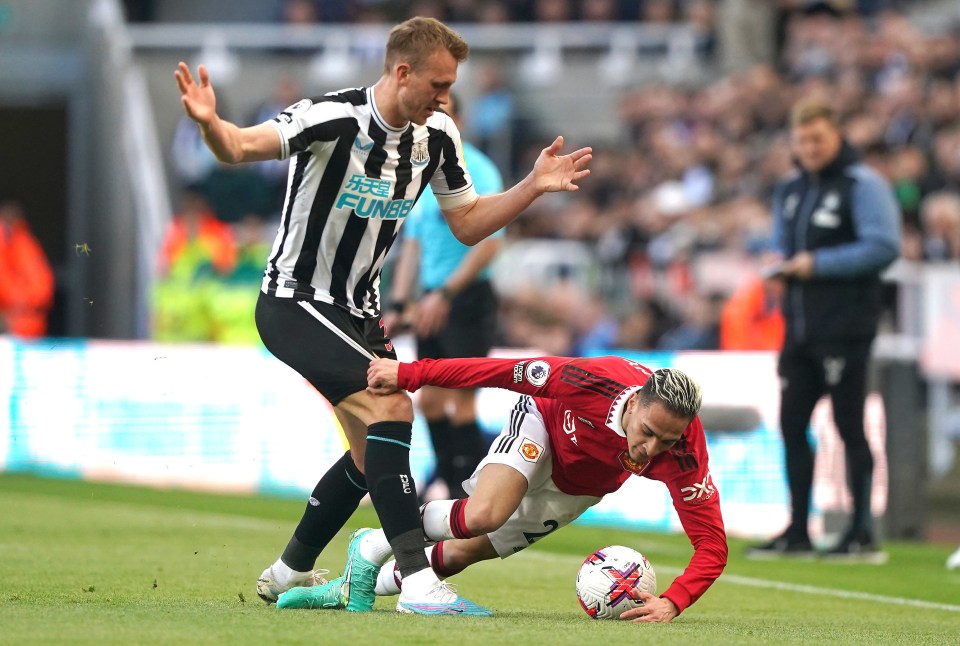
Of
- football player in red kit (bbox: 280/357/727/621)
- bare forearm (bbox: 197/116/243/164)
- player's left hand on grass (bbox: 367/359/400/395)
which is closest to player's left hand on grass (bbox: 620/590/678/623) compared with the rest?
football player in red kit (bbox: 280/357/727/621)

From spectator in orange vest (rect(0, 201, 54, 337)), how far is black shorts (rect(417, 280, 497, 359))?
10813 millimetres

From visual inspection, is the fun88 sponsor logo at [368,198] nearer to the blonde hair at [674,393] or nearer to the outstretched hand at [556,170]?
the outstretched hand at [556,170]

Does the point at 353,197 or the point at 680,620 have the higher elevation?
the point at 353,197

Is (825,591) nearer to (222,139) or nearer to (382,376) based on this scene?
(382,376)

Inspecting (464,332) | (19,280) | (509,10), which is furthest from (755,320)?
(19,280)

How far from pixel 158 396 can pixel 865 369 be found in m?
6.85

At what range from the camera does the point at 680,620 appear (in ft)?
20.3

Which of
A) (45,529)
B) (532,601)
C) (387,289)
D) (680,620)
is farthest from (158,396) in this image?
(680,620)

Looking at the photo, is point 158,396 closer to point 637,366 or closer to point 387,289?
point 387,289

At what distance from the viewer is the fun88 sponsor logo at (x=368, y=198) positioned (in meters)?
5.88

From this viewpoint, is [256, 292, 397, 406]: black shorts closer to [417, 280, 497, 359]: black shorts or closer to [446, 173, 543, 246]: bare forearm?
[446, 173, 543, 246]: bare forearm

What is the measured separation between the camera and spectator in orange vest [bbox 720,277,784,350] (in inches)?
514

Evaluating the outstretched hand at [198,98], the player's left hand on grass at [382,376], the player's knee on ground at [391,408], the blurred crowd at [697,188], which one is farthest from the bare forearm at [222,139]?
the blurred crowd at [697,188]

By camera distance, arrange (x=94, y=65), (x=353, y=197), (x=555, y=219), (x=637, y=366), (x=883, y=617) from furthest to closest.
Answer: (x=94, y=65) → (x=555, y=219) → (x=883, y=617) → (x=637, y=366) → (x=353, y=197)
